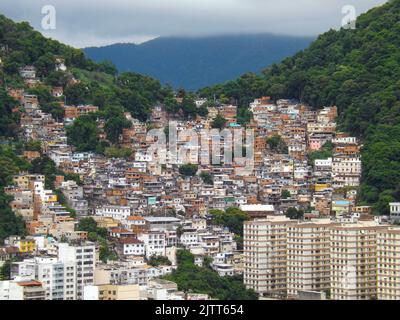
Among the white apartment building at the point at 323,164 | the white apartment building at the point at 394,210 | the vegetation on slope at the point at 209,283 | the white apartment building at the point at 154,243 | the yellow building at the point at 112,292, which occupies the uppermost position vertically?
the white apartment building at the point at 323,164

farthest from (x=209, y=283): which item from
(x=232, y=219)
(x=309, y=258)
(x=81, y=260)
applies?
(x=232, y=219)

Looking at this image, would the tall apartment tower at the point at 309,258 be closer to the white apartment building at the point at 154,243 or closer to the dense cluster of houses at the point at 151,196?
the dense cluster of houses at the point at 151,196

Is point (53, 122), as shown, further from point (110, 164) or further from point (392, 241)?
point (392, 241)

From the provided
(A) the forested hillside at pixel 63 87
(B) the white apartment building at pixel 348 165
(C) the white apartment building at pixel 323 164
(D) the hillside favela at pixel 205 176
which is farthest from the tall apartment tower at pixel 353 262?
(C) the white apartment building at pixel 323 164

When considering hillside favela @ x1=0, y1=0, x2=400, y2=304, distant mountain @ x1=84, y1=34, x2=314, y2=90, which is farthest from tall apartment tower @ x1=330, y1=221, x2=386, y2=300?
distant mountain @ x1=84, y1=34, x2=314, y2=90

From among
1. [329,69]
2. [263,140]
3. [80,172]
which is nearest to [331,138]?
[263,140]

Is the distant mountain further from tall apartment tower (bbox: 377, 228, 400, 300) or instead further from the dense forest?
tall apartment tower (bbox: 377, 228, 400, 300)
